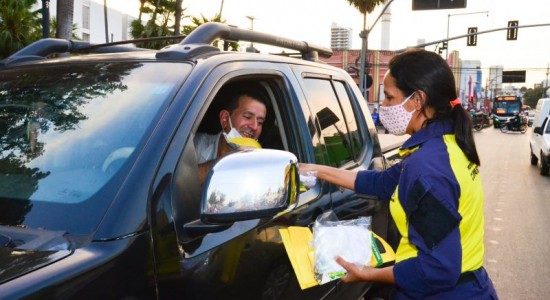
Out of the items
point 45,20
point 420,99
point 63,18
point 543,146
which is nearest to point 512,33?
point 543,146

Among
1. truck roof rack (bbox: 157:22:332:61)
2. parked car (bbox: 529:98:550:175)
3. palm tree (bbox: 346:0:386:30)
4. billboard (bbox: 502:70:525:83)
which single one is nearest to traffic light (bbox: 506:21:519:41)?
palm tree (bbox: 346:0:386:30)

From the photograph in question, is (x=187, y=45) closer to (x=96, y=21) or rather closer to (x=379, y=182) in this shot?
(x=379, y=182)

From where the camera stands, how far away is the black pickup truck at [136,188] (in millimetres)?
1426

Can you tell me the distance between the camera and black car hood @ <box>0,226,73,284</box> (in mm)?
A: 1287

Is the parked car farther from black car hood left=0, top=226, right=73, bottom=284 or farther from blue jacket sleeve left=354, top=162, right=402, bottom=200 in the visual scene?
black car hood left=0, top=226, right=73, bottom=284

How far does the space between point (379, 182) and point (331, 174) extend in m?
0.24

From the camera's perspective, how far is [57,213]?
61.5 inches

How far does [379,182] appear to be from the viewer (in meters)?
2.68

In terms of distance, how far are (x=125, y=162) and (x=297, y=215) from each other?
2.97ft

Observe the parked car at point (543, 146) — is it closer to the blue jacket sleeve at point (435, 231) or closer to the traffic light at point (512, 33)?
the traffic light at point (512, 33)

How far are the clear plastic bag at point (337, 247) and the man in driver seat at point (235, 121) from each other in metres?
0.84

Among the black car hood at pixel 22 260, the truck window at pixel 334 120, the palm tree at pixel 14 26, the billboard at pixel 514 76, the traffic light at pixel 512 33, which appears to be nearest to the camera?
the black car hood at pixel 22 260

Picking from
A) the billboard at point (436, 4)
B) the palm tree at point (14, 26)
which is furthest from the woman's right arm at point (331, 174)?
the billboard at point (436, 4)

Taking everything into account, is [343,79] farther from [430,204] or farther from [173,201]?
[173,201]
